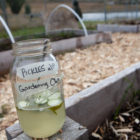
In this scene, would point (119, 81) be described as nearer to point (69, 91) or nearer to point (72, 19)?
point (69, 91)

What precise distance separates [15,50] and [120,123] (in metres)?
0.98

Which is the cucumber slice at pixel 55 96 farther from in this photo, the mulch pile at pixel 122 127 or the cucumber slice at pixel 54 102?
the mulch pile at pixel 122 127

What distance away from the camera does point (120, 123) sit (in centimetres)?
136

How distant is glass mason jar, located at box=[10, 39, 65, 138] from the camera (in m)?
0.71

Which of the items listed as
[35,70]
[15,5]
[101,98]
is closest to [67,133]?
[35,70]

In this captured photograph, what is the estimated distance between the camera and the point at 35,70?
2.32ft

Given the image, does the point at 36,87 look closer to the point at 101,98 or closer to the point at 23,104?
the point at 23,104

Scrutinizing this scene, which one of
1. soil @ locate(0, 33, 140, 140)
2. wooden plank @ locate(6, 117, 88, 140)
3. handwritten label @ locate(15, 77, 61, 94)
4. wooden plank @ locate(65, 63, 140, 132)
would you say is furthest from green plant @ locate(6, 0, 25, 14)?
handwritten label @ locate(15, 77, 61, 94)

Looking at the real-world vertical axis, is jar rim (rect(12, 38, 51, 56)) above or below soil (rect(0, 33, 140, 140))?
above

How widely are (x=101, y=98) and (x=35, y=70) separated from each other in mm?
705

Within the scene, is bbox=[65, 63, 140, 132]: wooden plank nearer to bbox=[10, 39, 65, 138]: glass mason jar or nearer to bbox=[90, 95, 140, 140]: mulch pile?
bbox=[90, 95, 140, 140]: mulch pile

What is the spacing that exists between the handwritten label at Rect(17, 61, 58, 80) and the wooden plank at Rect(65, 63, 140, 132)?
404 mm

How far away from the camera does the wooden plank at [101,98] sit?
114 centimetres

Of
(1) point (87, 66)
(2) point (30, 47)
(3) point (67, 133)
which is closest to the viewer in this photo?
(2) point (30, 47)
